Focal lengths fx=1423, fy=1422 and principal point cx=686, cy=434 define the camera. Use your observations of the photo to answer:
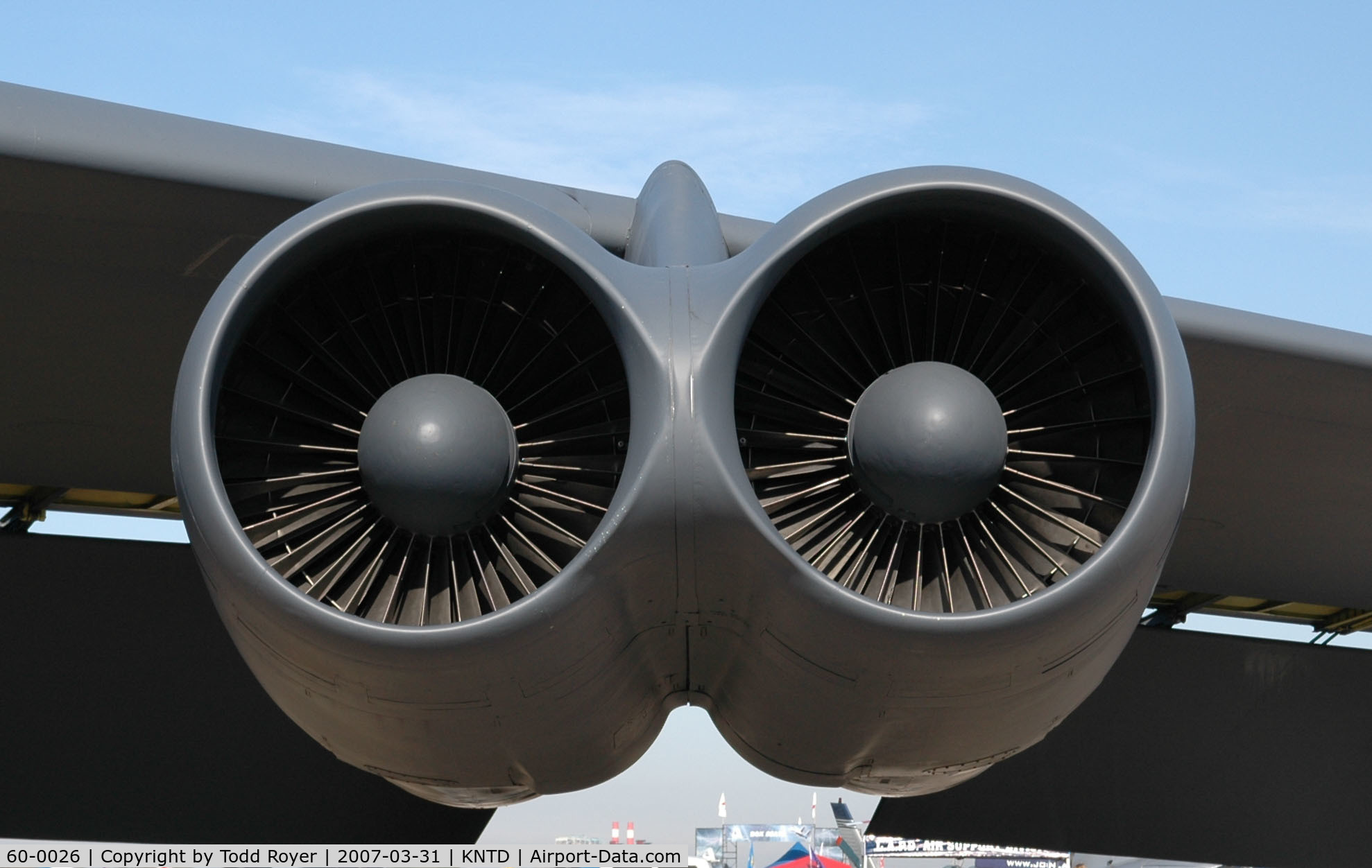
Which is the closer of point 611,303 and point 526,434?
point 611,303

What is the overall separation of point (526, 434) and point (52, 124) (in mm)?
1519

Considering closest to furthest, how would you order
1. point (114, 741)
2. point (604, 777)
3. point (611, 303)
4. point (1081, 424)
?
point (611, 303) → point (1081, 424) → point (604, 777) → point (114, 741)

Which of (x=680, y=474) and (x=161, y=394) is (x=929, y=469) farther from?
(x=161, y=394)

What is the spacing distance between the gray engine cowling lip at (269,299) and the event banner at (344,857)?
1.48m

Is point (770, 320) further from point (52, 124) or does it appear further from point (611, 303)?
point (52, 124)

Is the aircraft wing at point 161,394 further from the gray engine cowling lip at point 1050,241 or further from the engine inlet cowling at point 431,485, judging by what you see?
the gray engine cowling lip at point 1050,241

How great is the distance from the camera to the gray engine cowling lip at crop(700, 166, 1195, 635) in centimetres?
296

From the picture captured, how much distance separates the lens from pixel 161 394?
4.69 meters

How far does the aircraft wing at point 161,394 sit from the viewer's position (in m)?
3.81

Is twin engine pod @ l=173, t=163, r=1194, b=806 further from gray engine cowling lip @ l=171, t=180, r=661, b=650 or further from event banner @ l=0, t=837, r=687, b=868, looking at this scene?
event banner @ l=0, t=837, r=687, b=868

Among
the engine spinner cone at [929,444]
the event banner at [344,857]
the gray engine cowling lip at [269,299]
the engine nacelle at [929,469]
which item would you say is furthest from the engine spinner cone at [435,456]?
the event banner at [344,857]

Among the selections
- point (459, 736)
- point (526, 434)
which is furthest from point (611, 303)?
point (459, 736)

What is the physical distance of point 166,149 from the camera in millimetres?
3799

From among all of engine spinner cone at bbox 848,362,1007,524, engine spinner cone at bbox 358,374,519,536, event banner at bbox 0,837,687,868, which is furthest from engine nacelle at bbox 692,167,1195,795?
event banner at bbox 0,837,687,868
